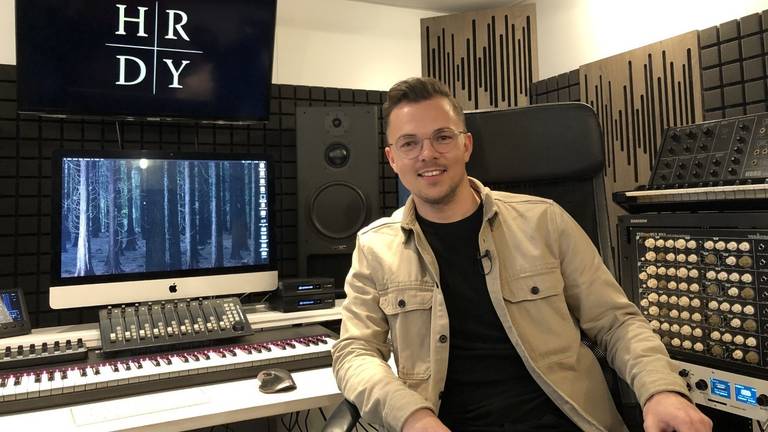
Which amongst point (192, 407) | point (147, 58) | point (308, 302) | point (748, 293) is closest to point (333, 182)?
point (308, 302)

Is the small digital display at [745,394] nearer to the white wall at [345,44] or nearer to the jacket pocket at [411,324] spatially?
the jacket pocket at [411,324]

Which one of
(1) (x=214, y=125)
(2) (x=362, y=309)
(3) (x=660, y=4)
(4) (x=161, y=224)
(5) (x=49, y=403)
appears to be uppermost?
(3) (x=660, y=4)

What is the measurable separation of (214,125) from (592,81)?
5.76ft

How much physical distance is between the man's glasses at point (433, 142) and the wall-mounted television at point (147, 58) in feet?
3.62

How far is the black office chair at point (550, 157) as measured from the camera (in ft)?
4.32

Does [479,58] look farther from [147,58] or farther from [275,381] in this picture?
[275,381]

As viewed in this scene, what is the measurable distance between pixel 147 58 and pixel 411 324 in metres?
1.48

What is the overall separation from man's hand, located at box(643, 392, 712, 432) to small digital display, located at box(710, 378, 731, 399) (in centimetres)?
63

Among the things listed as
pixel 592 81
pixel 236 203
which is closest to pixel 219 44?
pixel 236 203

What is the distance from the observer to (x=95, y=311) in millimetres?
2002

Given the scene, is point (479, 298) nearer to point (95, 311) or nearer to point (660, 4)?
point (95, 311)

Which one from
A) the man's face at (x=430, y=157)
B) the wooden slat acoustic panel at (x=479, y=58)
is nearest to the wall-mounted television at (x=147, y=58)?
the wooden slat acoustic panel at (x=479, y=58)

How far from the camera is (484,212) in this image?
1.25 m

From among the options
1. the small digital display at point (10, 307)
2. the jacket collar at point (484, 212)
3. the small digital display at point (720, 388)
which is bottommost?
the small digital display at point (720, 388)
